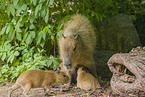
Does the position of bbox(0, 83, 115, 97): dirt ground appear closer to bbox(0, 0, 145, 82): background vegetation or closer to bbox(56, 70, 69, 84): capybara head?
bbox(56, 70, 69, 84): capybara head

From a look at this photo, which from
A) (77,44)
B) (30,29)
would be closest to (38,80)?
(77,44)

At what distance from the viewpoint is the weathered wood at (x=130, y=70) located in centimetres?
211

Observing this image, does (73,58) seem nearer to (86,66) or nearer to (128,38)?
(86,66)

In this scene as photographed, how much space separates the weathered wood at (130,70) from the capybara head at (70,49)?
77 cm

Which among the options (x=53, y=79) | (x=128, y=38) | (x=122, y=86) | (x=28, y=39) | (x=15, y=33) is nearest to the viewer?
(x=122, y=86)

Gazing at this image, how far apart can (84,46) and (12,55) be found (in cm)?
166

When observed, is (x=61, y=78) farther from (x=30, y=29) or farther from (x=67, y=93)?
(x=30, y=29)

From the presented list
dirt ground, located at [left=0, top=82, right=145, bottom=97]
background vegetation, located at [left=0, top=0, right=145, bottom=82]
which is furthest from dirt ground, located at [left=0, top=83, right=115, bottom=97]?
background vegetation, located at [left=0, top=0, right=145, bottom=82]

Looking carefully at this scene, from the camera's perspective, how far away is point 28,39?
3.91m

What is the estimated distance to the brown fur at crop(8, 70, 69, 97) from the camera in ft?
8.82

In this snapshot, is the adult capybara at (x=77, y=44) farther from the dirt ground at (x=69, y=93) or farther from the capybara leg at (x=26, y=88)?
→ the capybara leg at (x=26, y=88)

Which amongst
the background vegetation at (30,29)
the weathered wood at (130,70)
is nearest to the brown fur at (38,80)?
the background vegetation at (30,29)

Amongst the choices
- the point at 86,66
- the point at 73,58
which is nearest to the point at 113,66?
the point at 73,58

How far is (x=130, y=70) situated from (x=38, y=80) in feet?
4.50
